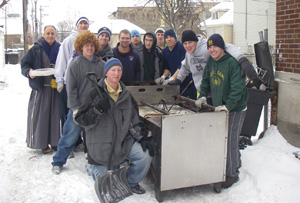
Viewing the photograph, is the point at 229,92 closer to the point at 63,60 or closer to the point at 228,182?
the point at 228,182

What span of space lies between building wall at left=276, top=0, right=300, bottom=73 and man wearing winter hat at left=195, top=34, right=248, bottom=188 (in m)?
1.51

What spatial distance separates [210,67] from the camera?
4.17 m

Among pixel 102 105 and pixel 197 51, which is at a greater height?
pixel 197 51

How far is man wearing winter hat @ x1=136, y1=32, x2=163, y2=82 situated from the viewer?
5.62 meters

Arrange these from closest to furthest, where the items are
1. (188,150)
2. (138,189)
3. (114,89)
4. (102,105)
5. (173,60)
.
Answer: (102,105) < (188,150) < (114,89) < (138,189) < (173,60)

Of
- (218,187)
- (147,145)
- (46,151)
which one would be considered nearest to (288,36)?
(218,187)

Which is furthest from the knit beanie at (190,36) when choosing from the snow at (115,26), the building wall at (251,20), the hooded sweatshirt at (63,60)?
the snow at (115,26)

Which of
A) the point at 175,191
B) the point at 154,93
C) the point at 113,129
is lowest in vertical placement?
the point at 175,191

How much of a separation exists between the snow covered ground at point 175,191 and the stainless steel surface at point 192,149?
280 mm

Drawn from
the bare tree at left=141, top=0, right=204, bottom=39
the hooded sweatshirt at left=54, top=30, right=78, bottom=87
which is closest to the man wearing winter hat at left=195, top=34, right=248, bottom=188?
the hooded sweatshirt at left=54, top=30, right=78, bottom=87

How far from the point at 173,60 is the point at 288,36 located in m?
1.82

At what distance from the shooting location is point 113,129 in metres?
3.62

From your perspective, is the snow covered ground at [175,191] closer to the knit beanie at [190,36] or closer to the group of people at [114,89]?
the group of people at [114,89]

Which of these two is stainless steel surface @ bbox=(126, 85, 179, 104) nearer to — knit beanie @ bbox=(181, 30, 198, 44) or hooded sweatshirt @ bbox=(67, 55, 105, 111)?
hooded sweatshirt @ bbox=(67, 55, 105, 111)
